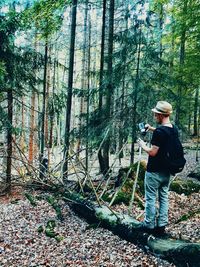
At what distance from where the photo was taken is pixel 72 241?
6.81 meters

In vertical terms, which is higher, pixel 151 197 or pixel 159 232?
pixel 151 197

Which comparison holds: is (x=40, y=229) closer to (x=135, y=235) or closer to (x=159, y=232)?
(x=135, y=235)

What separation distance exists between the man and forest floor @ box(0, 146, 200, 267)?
0.48m

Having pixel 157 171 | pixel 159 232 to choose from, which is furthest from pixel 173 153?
pixel 159 232

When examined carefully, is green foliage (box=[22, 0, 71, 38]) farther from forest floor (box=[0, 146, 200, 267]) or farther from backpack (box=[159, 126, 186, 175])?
backpack (box=[159, 126, 186, 175])

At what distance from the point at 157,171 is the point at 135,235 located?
1.34 metres

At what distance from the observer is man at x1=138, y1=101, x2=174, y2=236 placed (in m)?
5.27

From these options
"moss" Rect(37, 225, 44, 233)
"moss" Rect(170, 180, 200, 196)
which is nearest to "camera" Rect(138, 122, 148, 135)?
"moss" Rect(37, 225, 44, 233)

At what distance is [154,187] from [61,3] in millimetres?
9532

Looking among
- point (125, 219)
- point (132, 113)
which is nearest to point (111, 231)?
point (125, 219)

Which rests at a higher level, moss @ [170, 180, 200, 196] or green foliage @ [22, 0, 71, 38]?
green foliage @ [22, 0, 71, 38]

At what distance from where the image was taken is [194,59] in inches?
515

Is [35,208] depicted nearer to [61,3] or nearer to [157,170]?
[157,170]

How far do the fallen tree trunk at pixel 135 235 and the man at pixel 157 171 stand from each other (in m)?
0.26
